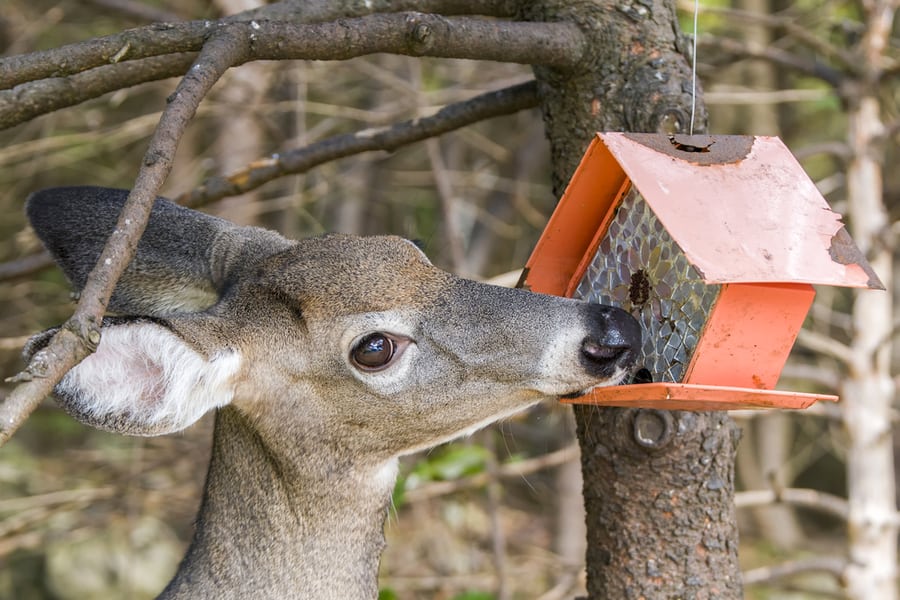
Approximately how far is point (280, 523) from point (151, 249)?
984 mm

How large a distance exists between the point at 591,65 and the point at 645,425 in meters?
1.13

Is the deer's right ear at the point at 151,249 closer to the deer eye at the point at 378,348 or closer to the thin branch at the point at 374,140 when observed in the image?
the thin branch at the point at 374,140

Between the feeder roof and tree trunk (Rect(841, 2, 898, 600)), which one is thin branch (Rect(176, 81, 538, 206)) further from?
tree trunk (Rect(841, 2, 898, 600))

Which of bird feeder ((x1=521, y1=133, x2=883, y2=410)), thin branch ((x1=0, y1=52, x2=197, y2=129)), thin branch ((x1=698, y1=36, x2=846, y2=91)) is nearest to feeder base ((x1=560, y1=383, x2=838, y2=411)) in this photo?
bird feeder ((x1=521, y1=133, x2=883, y2=410))

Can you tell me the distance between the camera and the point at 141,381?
2.93 meters

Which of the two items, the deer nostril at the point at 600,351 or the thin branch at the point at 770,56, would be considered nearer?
the deer nostril at the point at 600,351

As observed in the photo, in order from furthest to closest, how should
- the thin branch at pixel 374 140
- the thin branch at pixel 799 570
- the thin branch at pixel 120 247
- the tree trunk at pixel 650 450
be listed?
1. the thin branch at pixel 799 570
2. the thin branch at pixel 374 140
3. the tree trunk at pixel 650 450
4. the thin branch at pixel 120 247

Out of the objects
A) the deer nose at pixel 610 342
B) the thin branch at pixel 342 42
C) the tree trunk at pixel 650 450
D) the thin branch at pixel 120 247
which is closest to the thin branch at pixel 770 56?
the tree trunk at pixel 650 450

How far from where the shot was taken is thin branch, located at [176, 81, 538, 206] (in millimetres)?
3922

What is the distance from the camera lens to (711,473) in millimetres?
3453

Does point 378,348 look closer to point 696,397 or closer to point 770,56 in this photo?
point 696,397

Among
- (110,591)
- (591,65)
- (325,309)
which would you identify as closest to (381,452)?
(325,309)

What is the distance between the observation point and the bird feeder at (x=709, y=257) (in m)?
2.68

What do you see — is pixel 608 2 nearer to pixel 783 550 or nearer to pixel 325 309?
pixel 325 309
